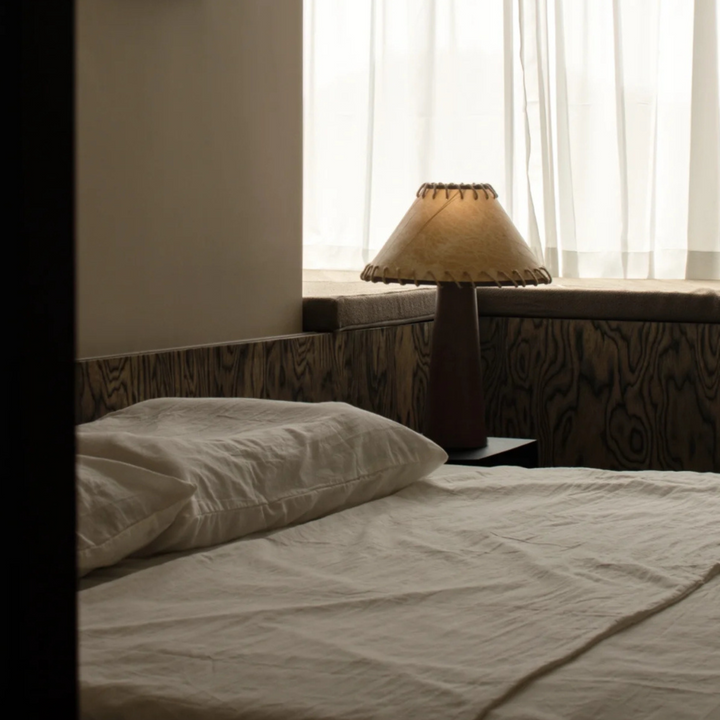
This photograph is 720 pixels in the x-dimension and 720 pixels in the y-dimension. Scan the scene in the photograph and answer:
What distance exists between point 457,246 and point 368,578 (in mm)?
1127

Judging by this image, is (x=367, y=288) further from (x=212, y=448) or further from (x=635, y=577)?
(x=635, y=577)

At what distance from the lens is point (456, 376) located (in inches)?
94.8

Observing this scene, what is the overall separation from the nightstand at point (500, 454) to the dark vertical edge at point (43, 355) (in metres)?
1.97

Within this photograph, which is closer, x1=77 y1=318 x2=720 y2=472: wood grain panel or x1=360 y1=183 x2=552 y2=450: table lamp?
x1=360 y1=183 x2=552 y2=450: table lamp

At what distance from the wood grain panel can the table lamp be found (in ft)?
0.63

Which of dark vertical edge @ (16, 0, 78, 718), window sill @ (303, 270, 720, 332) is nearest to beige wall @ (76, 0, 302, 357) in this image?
window sill @ (303, 270, 720, 332)

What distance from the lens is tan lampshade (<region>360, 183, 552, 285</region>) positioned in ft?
7.34

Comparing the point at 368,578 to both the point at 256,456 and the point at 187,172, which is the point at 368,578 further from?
the point at 187,172

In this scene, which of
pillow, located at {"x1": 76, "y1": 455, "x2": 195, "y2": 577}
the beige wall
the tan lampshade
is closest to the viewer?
pillow, located at {"x1": 76, "y1": 455, "x2": 195, "y2": 577}

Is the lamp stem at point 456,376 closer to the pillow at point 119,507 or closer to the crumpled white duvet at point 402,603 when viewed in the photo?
the crumpled white duvet at point 402,603

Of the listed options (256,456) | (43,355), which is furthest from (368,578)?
(43,355)

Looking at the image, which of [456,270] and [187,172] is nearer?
[187,172]

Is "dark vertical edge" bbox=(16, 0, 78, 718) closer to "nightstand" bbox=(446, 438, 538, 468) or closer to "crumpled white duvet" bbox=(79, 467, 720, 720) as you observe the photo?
"crumpled white duvet" bbox=(79, 467, 720, 720)

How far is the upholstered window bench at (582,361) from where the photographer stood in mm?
2586
